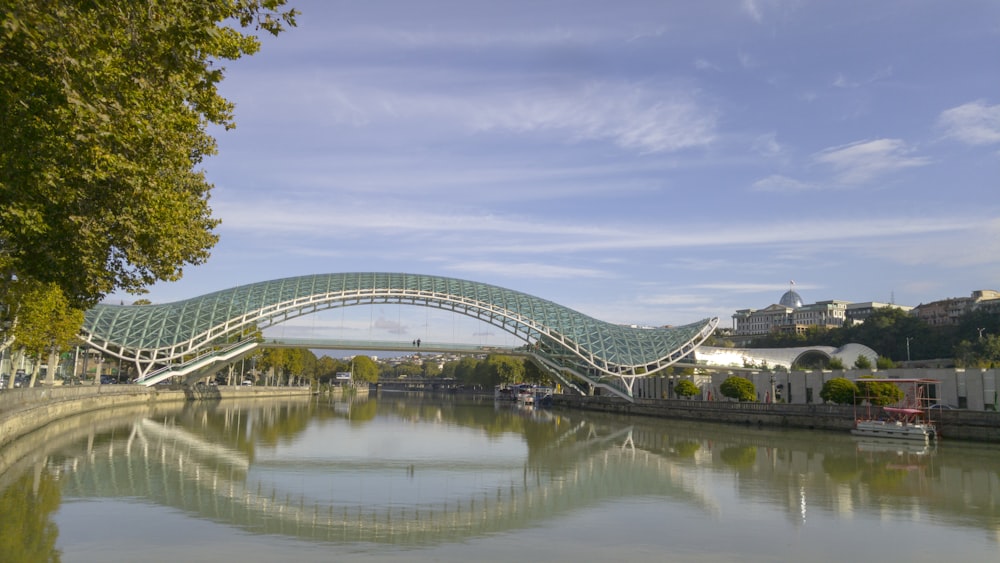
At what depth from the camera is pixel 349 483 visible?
18.9 m

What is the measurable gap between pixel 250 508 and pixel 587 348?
197 ft

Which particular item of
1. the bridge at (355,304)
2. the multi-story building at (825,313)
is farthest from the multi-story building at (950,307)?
the bridge at (355,304)

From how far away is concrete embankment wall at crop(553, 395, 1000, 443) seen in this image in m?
35.6

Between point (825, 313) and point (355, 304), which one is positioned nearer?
point (355, 304)

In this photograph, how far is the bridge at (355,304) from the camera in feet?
213

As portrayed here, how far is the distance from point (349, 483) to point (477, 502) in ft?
12.7

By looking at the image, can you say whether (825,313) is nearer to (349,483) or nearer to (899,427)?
(899,427)

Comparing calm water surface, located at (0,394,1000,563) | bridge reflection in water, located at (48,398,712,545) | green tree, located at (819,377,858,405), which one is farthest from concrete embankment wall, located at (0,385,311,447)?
green tree, located at (819,377,858,405)

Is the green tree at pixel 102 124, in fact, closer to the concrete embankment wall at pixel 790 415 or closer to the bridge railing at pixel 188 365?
the concrete embankment wall at pixel 790 415

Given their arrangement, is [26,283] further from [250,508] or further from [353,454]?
[250,508]

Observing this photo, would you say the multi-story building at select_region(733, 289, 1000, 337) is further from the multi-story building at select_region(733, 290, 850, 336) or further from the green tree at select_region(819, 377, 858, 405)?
the green tree at select_region(819, 377, 858, 405)

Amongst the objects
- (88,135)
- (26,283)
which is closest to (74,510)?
(88,135)

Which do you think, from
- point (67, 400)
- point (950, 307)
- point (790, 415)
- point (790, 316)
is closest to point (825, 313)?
point (790, 316)

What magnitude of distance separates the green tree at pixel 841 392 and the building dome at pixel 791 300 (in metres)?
161
